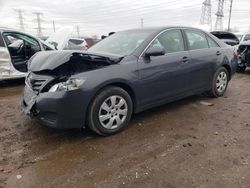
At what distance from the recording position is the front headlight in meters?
3.58

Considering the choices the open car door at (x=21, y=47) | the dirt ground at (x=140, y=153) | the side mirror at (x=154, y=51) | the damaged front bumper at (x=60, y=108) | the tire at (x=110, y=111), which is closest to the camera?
the dirt ground at (x=140, y=153)

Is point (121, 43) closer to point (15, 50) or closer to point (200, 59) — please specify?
point (200, 59)

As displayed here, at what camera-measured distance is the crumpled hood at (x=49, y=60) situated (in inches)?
146

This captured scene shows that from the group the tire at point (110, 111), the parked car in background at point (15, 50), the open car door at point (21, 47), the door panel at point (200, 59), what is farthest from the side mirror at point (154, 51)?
the open car door at point (21, 47)

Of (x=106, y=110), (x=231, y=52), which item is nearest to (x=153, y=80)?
(x=106, y=110)

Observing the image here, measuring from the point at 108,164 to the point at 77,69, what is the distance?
1306mm

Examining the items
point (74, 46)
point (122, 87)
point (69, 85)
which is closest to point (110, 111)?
point (122, 87)

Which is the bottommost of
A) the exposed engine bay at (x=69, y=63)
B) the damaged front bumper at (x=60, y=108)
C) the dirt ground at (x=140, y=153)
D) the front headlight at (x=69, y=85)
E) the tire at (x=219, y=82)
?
the dirt ground at (x=140, y=153)

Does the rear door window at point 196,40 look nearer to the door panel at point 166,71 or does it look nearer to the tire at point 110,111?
the door panel at point 166,71

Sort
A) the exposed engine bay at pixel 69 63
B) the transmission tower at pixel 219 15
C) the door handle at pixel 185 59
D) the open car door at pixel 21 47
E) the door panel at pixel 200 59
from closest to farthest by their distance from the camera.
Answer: the exposed engine bay at pixel 69 63
the door handle at pixel 185 59
the door panel at pixel 200 59
the open car door at pixel 21 47
the transmission tower at pixel 219 15

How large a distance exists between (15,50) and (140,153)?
5.81 m

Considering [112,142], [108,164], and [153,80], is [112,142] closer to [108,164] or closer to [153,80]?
[108,164]

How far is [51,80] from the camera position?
3.70 metres

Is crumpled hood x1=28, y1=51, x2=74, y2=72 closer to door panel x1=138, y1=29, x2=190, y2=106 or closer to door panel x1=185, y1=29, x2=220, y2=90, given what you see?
door panel x1=138, y1=29, x2=190, y2=106
